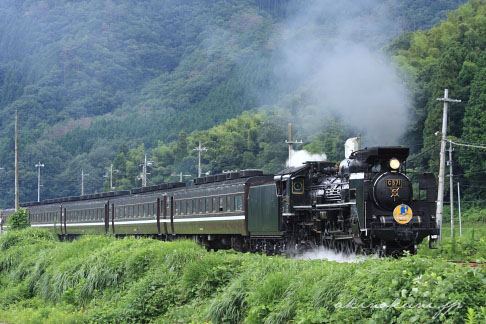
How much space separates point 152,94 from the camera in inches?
6964

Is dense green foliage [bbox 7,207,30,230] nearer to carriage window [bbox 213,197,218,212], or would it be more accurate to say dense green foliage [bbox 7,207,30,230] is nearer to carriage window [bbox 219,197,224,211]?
carriage window [bbox 213,197,218,212]

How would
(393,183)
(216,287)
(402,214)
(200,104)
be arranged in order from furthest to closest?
(200,104) < (393,183) < (402,214) < (216,287)

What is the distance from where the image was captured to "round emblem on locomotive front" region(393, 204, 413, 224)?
56.4ft

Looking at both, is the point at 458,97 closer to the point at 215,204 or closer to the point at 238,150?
the point at 238,150

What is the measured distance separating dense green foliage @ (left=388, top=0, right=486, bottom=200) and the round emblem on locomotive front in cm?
3015

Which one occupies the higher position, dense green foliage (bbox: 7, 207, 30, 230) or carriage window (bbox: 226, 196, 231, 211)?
carriage window (bbox: 226, 196, 231, 211)

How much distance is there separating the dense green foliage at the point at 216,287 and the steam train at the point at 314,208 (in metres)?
4.35

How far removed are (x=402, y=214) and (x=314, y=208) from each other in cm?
321

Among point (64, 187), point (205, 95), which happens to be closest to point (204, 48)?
point (205, 95)

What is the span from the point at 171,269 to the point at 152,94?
16488 centimetres

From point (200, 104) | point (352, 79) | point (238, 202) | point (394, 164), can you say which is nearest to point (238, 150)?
point (352, 79)

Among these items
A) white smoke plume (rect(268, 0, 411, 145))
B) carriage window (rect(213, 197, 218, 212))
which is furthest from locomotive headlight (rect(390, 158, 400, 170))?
white smoke plume (rect(268, 0, 411, 145))

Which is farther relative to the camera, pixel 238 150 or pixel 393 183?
pixel 238 150

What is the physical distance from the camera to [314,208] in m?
19.8
